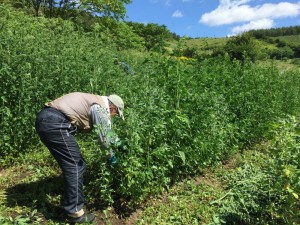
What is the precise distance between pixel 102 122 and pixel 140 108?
617 mm

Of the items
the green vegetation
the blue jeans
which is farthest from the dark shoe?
the green vegetation

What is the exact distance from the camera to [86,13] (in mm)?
25219

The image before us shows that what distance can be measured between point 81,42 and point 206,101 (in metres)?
3.33

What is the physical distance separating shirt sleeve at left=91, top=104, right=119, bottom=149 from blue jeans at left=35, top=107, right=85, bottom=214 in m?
0.33

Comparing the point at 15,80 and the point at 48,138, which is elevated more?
the point at 15,80

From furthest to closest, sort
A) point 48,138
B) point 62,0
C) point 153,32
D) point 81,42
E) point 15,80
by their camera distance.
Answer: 1. point 153,32
2. point 62,0
3. point 81,42
4. point 15,80
5. point 48,138

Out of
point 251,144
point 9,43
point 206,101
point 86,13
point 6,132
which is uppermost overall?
point 86,13

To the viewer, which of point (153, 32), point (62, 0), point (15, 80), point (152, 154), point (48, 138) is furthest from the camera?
point (153, 32)

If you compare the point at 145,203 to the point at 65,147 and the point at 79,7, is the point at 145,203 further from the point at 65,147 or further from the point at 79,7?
the point at 79,7

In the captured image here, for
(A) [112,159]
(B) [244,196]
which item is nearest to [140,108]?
(A) [112,159]

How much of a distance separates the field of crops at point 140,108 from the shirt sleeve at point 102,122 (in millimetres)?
213

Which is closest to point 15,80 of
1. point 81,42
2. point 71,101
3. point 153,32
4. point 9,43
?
point 9,43

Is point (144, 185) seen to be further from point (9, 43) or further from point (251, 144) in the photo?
point (251, 144)

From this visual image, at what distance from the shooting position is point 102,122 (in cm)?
405
